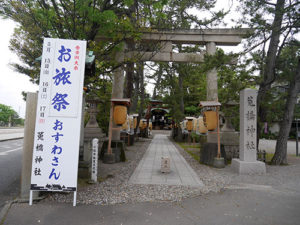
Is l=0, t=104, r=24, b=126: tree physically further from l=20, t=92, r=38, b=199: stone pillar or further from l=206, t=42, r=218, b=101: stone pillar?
l=20, t=92, r=38, b=199: stone pillar

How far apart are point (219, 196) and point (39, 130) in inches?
161

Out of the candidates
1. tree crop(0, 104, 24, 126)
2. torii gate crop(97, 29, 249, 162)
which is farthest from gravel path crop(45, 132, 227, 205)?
tree crop(0, 104, 24, 126)

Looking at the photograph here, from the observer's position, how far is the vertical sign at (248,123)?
7.14m

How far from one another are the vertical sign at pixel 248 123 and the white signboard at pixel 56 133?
6003 millimetres

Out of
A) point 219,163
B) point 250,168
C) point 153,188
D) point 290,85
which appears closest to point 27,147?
point 153,188

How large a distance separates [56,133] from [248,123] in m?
6.57

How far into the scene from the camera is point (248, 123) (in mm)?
7344

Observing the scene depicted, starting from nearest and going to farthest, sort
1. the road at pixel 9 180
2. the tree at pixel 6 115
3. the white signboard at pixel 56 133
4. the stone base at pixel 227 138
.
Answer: the white signboard at pixel 56 133 < the road at pixel 9 180 < the stone base at pixel 227 138 < the tree at pixel 6 115

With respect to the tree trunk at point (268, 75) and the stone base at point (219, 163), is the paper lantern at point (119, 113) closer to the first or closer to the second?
the stone base at point (219, 163)

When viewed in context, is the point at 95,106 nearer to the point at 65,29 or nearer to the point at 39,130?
the point at 65,29

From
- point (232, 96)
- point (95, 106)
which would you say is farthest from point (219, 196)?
point (95, 106)

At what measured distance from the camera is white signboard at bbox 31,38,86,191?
3.69 metres

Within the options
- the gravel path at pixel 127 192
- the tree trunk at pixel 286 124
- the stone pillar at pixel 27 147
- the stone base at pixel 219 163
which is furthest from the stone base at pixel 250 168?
the stone pillar at pixel 27 147

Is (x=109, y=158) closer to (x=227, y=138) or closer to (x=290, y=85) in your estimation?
(x=227, y=138)
